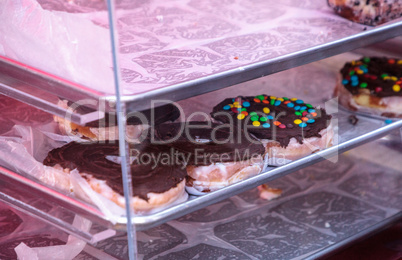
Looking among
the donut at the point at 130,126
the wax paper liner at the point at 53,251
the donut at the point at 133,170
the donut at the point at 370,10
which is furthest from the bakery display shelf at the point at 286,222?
the donut at the point at 370,10

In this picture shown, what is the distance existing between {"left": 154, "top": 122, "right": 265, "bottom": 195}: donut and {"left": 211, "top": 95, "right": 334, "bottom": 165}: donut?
2.6 inches

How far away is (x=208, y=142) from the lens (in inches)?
68.6

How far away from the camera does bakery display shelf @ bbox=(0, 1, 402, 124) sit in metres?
1.33

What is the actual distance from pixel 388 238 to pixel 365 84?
69 cm

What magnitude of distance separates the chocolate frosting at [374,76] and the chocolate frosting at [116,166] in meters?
1.11

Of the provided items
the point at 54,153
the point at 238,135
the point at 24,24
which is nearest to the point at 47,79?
the point at 24,24

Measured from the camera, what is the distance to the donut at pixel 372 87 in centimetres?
233

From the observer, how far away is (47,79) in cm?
137

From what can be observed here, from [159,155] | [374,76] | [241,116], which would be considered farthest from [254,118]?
[374,76]

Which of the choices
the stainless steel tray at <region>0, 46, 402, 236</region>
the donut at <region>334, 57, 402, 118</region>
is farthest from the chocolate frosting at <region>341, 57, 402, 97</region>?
the stainless steel tray at <region>0, 46, 402, 236</region>

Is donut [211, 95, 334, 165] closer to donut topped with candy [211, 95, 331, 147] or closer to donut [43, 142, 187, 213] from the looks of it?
donut topped with candy [211, 95, 331, 147]

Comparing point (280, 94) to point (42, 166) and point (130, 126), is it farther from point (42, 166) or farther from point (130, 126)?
point (42, 166)

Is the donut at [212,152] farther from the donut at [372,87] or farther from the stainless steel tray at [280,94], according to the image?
the donut at [372,87]

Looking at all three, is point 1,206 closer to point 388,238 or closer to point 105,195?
point 105,195
